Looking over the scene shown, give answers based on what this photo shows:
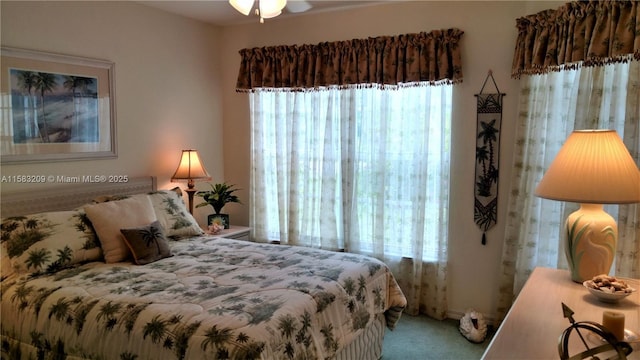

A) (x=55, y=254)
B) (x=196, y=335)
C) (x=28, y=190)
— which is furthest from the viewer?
(x=28, y=190)

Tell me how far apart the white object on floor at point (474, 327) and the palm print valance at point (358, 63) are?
177 cm

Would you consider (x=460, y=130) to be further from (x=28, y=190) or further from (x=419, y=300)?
(x=28, y=190)

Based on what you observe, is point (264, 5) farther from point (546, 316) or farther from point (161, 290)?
point (546, 316)

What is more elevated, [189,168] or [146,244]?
[189,168]

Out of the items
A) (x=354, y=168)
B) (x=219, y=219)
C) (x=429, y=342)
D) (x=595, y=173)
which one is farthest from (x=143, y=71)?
(x=595, y=173)

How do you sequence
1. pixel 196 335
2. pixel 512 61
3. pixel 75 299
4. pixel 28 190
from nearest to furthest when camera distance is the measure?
pixel 196 335 → pixel 75 299 → pixel 28 190 → pixel 512 61

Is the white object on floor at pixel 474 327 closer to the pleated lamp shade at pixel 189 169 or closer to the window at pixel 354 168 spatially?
the window at pixel 354 168

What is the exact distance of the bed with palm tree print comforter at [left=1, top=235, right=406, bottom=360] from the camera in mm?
1890

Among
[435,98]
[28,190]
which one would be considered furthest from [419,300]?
[28,190]

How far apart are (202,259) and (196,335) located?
1.08 meters

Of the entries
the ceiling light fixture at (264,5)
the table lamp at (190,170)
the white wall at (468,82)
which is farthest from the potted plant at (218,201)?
the ceiling light fixture at (264,5)

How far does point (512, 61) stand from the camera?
11.0ft

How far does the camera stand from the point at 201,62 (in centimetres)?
439

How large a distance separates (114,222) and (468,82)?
2.71m
